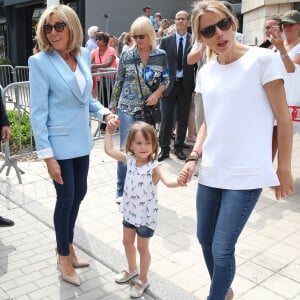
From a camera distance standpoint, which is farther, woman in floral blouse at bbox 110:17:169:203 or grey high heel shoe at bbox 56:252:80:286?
woman in floral blouse at bbox 110:17:169:203

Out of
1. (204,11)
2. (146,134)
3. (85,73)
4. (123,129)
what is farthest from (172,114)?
(204,11)

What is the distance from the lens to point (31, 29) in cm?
2272

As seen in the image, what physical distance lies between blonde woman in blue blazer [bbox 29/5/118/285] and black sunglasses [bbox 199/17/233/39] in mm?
1001

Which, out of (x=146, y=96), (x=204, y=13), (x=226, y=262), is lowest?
(x=226, y=262)

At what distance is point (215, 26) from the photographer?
2309 mm

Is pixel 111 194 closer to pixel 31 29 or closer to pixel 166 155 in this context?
pixel 166 155

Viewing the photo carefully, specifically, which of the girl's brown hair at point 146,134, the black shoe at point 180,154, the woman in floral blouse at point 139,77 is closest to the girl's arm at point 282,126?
the girl's brown hair at point 146,134

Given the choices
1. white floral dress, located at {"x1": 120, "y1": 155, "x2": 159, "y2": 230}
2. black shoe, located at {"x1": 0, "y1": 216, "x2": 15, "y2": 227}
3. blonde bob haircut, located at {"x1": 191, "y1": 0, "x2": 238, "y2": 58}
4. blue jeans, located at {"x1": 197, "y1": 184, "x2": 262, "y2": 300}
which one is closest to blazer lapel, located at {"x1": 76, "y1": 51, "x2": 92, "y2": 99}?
white floral dress, located at {"x1": 120, "y1": 155, "x2": 159, "y2": 230}

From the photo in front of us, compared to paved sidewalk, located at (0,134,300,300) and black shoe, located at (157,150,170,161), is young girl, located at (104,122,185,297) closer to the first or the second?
paved sidewalk, located at (0,134,300,300)

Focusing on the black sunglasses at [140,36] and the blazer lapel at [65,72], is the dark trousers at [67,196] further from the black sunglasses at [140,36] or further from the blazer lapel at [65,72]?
the black sunglasses at [140,36]

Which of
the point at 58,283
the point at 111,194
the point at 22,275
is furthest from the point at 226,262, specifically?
the point at 111,194

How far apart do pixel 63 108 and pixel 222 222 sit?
1358 millimetres

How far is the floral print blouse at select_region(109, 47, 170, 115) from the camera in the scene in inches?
174

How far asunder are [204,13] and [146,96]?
216 centimetres
